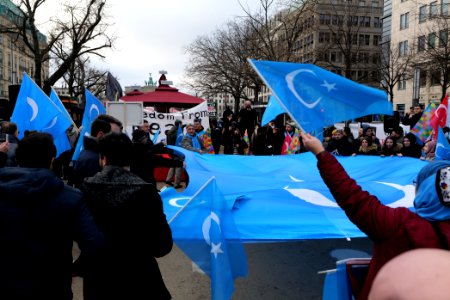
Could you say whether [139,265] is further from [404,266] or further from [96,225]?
[404,266]

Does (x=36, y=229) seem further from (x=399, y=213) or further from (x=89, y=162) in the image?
(x=399, y=213)

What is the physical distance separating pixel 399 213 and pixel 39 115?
593 centimetres

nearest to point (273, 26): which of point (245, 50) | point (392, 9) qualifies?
point (245, 50)

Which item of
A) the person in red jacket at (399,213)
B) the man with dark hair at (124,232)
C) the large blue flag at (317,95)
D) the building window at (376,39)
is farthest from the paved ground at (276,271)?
the building window at (376,39)

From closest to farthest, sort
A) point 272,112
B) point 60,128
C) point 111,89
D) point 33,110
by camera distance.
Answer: point 60,128 < point 33,110 < point 272,112 < point 111,89

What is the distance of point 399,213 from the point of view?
2.03m

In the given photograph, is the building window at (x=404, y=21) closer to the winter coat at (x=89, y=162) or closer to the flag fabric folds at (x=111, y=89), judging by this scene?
the flag fabric folds at (x=111, y=89)

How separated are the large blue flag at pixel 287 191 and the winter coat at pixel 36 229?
128 cm

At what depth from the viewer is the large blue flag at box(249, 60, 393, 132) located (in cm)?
339

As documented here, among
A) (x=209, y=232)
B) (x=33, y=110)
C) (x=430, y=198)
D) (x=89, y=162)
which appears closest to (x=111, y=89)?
(x=33, y=110)

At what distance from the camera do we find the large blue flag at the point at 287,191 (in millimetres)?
3719

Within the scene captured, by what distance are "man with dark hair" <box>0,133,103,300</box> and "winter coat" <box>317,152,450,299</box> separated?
1.45m

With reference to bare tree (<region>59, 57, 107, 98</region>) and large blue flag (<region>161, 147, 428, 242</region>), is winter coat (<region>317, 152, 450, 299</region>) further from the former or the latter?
bare tree (<region>59, 57, 107, 98</region>)

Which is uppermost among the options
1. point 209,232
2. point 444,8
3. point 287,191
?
point 444,8
